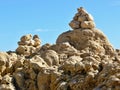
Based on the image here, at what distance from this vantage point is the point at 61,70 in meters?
26.6

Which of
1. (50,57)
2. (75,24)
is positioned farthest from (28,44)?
(50,57)

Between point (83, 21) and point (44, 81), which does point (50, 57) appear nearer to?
point (44, 81)

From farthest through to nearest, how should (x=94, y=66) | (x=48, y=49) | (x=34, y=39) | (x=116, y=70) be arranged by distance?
1. (x=34, y=39)
2. (x=48, y=49)
3. (x=94, y=66)
4. (x=116, y=70)

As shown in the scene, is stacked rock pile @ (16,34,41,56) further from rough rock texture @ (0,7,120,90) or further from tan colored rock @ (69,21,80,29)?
tan colored rock @ (69,21,80,29)

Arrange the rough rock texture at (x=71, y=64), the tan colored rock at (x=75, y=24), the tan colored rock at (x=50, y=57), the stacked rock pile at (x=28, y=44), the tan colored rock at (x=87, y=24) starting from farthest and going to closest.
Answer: the stacked rock pile at (x=28, y=44), the tan colored rock at (x=75, y=24), the tan colored rock at (x=87, y=24), the tan colored rock at (x=50, y=57), the rough rock texture at (x=71, y=64)

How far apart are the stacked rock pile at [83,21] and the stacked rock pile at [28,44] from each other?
14.4 feet

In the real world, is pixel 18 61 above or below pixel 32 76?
above

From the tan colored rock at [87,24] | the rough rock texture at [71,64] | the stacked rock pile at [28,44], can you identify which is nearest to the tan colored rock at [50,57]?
the rough rock texture at [71,64]

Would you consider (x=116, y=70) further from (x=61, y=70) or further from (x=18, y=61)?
(x=18, y=61)

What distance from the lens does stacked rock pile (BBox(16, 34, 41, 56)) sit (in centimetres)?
3512

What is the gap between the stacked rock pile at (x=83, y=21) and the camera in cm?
3350

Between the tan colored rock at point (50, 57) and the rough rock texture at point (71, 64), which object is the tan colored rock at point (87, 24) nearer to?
the rough rock texture at point (71, 64)

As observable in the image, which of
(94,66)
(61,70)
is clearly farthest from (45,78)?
(94,66)

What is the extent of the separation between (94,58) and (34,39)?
13.2m
